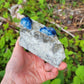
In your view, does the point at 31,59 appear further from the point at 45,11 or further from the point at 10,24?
the point at 45,11

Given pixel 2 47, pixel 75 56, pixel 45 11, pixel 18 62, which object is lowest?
pixel 75 56

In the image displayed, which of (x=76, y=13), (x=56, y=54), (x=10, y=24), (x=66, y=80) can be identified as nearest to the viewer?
(x=56, y=54)

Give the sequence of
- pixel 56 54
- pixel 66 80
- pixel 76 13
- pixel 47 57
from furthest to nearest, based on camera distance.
→ pixel 76 13 → pixel 66 80 → pixel 47 57 → pixel 56 54

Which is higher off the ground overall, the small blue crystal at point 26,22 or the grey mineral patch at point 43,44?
the small blue crystal at point 26,22

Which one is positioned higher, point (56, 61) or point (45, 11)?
point (45, 11)

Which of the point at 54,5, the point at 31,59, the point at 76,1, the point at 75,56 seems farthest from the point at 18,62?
the point at 76,1

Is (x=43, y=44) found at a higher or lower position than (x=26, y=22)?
lower

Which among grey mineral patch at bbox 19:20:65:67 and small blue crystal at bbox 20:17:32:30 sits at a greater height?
small blue crystal at bbox 20:17:32:30

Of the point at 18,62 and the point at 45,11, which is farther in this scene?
the point at 45,11
